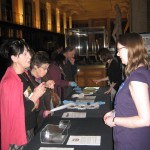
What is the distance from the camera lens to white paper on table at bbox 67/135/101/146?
1.74 m

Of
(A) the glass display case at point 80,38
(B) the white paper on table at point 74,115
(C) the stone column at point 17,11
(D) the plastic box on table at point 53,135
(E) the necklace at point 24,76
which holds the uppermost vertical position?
(C) the stone column at point 17,11

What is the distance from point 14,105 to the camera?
1818 millimetres

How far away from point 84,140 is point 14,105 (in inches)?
22.5

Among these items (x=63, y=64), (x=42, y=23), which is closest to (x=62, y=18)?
(x=42, y=23)

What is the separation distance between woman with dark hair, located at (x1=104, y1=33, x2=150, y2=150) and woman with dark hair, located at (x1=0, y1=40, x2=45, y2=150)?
2.13 ft

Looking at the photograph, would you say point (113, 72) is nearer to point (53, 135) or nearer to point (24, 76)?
point (24, 76)

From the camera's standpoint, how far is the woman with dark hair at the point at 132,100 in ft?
4.63

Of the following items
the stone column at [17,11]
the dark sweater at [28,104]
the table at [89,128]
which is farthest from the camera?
the stone column at [17,11]

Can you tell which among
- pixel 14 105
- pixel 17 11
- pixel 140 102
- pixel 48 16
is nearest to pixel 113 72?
pixel 14 105

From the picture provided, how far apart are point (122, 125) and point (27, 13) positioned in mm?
7750

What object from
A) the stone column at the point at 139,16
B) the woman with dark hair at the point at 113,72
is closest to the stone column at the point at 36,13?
the stone column at the point at 139,16

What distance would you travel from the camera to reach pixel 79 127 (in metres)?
2.11

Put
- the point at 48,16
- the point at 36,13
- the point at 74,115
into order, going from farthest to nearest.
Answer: the point at 48,16, the point at 36,13, the point at 74,115

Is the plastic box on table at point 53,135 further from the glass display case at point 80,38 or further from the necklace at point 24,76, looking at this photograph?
the glass display case at point 80,38
